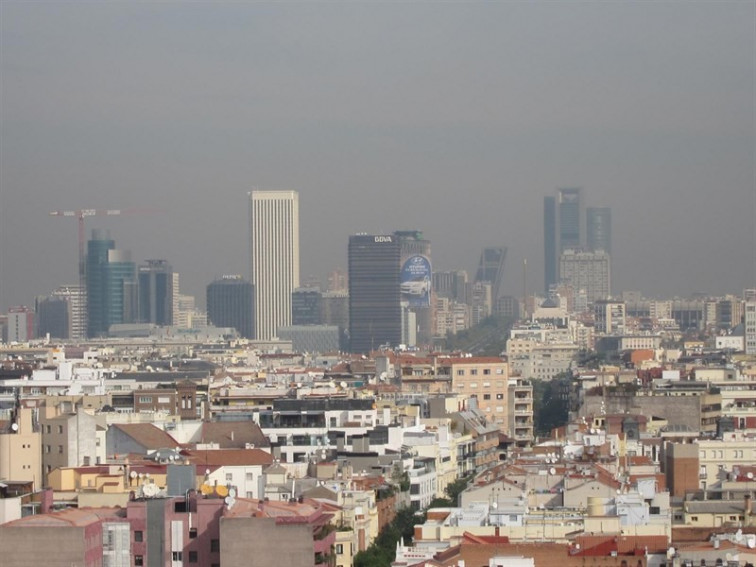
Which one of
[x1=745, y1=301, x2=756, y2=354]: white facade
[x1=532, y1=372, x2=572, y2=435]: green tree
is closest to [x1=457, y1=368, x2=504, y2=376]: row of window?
[x1=532, y1=372, x2=572, y2=435]: green tree

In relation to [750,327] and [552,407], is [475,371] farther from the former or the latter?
[750,327]

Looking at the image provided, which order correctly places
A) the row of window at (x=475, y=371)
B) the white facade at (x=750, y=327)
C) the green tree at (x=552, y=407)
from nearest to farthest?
1. the row of window at (x=475, y=371)
2. the green tree at (x=552, y=407)
3. the white facade at (x=750, y=327)

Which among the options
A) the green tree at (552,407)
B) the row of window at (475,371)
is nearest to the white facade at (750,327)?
the green tree at (552,407)

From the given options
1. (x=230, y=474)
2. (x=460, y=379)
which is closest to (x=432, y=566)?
(x=230, y=474)

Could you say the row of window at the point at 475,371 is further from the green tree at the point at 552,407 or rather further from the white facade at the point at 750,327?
the white facade at the point at 750,327

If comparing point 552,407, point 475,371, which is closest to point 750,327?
point 552,407

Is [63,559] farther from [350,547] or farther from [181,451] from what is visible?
[181,451]

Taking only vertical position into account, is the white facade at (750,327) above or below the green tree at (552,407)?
above

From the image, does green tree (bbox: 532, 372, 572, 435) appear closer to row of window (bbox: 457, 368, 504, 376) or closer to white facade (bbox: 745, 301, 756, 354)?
row of window (bbox: 457, 368, 504, 376)

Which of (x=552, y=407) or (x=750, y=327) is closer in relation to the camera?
(x=552, y=407)

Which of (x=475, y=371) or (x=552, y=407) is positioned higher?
(x=475, y=371)

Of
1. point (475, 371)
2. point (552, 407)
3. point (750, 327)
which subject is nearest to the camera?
point (475, 371)
